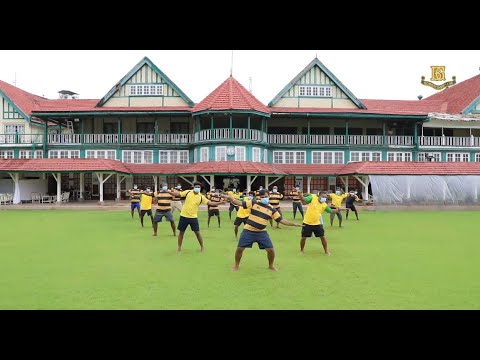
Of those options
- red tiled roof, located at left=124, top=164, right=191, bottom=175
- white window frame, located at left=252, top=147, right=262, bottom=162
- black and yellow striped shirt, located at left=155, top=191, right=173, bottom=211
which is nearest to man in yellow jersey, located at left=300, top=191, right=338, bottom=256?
black and yellow striped shirt, located at left=155, top=191, right=173, bottom=211

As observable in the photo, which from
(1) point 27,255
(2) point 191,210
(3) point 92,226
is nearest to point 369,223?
(2) point 191,210

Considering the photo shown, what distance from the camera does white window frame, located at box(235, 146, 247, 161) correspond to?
104 feet

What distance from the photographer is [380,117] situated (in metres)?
33.8

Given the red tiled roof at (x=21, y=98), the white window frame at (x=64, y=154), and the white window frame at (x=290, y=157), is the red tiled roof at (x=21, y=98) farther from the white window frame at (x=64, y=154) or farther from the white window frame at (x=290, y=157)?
the white window frame at (x=290, y=157)

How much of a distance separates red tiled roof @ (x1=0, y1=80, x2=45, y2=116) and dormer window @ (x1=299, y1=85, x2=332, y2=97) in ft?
75.4

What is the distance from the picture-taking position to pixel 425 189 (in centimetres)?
2847

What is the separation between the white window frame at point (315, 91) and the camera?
3519 centimetres

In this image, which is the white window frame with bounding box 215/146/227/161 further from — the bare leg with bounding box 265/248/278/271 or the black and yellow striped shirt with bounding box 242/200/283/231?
the bare leg with bounding box 265/248/278/271

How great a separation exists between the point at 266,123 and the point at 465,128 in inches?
719

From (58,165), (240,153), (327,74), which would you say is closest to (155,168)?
(58,165)

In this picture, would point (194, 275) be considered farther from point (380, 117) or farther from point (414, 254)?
point (380, 117)

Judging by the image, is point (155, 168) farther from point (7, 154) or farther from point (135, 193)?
point (135, 193)

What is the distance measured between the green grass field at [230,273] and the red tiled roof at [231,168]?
49.0 feet

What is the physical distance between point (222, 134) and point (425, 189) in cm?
1475
